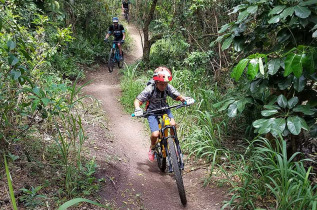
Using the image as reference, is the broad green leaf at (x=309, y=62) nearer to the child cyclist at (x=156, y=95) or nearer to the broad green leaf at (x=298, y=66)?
the broad green leaf at (x=298, y=66)

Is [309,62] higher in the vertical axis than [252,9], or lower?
lower

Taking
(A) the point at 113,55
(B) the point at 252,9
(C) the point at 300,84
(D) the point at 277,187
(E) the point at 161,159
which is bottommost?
(D) the point at 277,187

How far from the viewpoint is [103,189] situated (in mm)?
3781

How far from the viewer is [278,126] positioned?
3115 mm

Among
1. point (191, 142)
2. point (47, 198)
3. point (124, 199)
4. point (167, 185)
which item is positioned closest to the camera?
point (47, 198)

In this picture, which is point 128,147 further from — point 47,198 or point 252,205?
point 252,205

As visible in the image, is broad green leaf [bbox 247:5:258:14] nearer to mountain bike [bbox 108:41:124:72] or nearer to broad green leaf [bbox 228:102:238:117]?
broad green leaf [bbox 228:102:238:117]

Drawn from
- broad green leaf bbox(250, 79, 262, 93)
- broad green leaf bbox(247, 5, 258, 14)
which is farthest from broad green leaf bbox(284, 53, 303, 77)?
broad green leaf bbox(250, 79, 262, 93)

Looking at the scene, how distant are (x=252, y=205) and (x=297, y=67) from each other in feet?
5.74

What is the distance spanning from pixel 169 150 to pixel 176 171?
36 centimetres

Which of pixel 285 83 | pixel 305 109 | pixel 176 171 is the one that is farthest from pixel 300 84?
pixel 176 171

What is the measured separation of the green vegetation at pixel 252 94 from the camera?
308 cm

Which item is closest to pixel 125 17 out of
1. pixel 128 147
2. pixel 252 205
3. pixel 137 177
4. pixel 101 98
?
pixel 101 98

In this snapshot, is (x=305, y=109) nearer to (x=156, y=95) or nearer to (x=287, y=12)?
(x=287, y=12)
